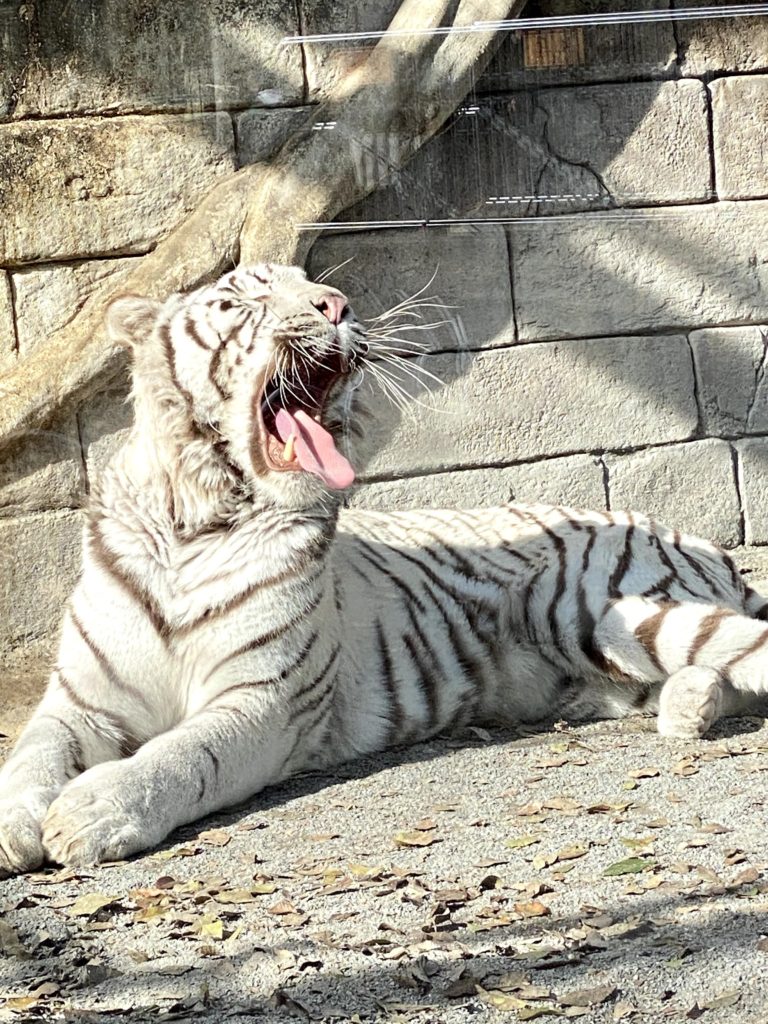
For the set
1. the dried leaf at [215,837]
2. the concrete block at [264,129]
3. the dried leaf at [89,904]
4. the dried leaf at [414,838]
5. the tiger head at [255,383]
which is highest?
the concrete block at [264,129]

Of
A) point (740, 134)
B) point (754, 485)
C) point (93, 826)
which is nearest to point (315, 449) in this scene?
point (93, 826)

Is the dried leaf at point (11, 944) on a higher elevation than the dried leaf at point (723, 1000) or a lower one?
lower

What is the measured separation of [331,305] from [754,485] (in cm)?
197

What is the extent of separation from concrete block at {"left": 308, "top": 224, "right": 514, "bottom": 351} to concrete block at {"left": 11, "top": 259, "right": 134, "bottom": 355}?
0.72m

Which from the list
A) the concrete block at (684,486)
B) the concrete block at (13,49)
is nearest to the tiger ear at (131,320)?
the concrete block at (13,49)

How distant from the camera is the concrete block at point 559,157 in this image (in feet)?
14.0

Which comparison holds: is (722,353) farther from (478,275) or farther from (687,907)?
(687,907)

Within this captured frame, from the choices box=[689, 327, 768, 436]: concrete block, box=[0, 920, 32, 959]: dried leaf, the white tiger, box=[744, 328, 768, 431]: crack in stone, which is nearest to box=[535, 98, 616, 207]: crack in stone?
box=[689, 327, 768, 436]: concrete block

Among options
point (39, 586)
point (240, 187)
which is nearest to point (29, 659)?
point (39, 586)

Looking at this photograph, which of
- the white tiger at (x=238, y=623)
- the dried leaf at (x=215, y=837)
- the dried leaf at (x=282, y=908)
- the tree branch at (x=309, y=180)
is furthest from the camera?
the tree branch at (x=309, y=180)

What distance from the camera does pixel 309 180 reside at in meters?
4.17

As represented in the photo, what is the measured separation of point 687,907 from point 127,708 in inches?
55.6

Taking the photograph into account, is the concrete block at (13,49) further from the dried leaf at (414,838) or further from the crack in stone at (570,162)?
the dried leaf at (414,838)

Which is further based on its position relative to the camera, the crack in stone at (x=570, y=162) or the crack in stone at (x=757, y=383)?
the crack in stone at (x=757, y=383)
